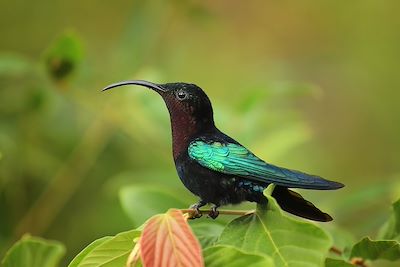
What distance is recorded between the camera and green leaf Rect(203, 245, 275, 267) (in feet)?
2.43

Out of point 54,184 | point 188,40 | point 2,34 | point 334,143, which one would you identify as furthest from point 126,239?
point 334,143

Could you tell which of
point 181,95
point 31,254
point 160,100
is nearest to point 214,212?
point 181,95

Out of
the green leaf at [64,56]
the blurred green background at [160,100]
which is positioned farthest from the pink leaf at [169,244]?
the green leaf at [64,56]

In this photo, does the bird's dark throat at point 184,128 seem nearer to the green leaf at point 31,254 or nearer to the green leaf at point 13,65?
the green leaf at point 31,254

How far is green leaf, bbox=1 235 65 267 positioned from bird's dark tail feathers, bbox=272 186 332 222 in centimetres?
31

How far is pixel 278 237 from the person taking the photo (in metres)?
0.79

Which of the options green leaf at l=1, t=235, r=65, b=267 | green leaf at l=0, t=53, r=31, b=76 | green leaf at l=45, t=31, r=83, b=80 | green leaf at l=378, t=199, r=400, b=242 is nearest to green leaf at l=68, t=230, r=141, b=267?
green leaf at l=1, t=235, r=65, b=267

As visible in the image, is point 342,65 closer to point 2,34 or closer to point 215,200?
point 2,34

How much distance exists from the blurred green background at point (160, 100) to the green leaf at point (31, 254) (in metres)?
0.30

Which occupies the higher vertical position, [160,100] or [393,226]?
[160,100]

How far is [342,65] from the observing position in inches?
155

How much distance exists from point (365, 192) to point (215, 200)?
1.06 meters

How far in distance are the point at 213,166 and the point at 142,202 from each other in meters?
0.50

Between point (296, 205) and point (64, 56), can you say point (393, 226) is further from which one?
point (64, 56)
